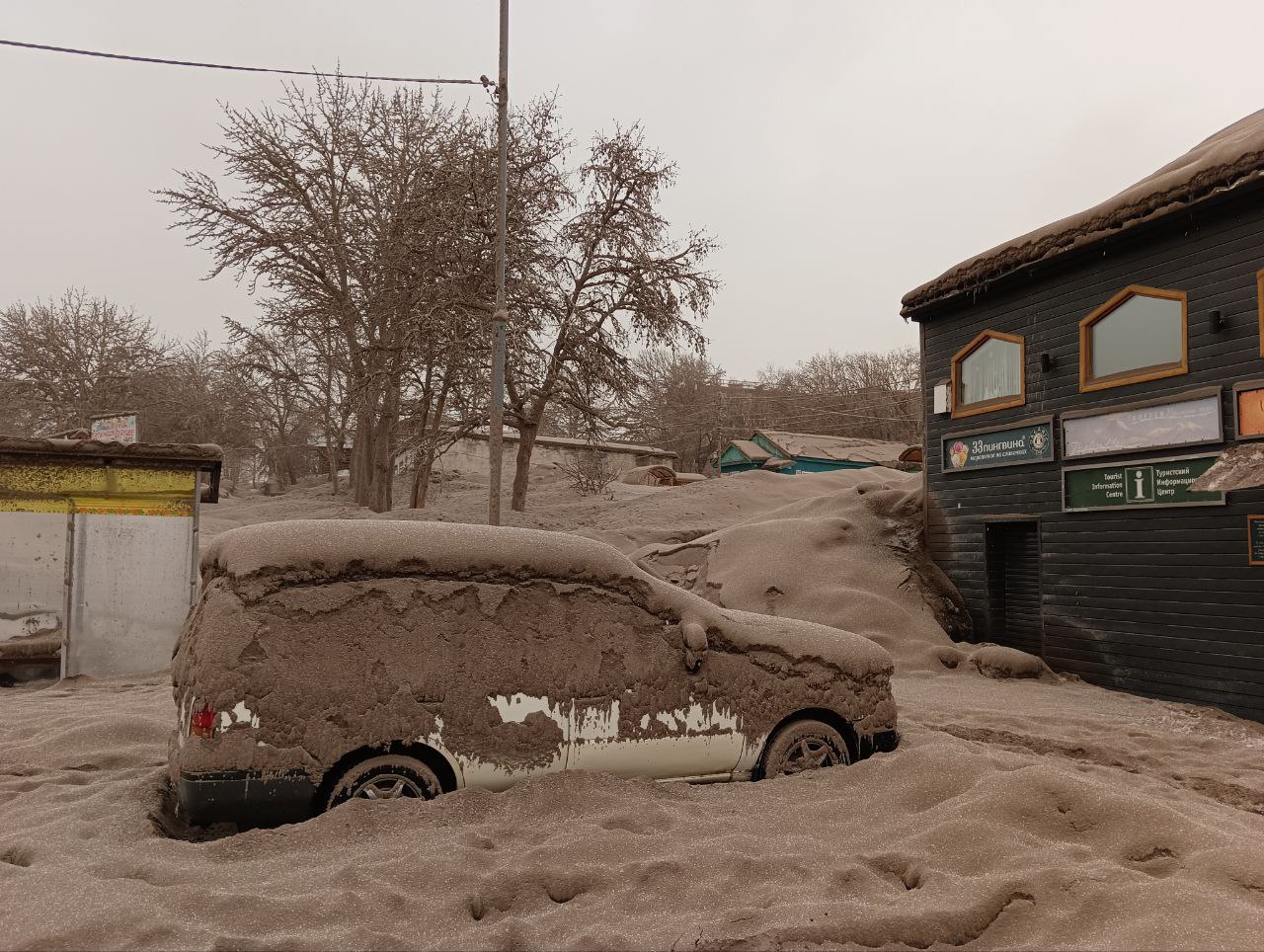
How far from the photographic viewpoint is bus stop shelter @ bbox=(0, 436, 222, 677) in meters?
8.98

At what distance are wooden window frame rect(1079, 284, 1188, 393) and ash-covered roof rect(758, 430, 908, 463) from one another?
76.6 feet

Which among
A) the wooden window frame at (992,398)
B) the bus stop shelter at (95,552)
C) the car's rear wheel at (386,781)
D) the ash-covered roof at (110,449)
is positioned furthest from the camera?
the wooden window frame at (992,398)

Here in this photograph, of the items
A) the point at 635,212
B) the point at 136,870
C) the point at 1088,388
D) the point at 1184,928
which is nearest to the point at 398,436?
the point at 635,212

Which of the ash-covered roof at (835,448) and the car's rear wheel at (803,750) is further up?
the ash-covered roof at (835,448)

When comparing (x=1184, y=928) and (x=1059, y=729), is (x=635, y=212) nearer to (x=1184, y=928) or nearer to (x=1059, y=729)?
(x=1059, y=729)

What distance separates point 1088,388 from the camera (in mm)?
11281

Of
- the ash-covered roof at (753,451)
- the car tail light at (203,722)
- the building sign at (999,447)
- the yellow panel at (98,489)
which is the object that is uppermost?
the ash-covered roof at (753,451)

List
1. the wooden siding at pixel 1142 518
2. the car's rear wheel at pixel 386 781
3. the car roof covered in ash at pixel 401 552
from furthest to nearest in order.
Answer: the wooden siding at pixel 1142 518 < the car roof covered in ash at pixel 401 552 < the car's rear wheel at pixel 386 781

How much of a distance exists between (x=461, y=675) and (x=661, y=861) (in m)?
1.39

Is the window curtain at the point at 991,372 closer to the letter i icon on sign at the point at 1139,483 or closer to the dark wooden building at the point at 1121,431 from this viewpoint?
the dark wooden building at the point at 1121,431

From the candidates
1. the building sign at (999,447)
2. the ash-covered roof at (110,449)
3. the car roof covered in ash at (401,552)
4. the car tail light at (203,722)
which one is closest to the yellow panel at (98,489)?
the ash-covered roof at (110,449)

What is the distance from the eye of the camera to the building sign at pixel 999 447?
11.9 metres

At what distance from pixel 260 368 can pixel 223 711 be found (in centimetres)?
2481

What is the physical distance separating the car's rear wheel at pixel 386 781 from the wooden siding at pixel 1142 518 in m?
9.30
